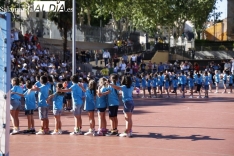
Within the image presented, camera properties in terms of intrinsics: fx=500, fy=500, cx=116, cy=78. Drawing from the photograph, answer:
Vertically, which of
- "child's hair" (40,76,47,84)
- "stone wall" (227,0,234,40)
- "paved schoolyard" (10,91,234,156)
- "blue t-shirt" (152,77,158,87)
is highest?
"stone wall" (227,0,234,40)

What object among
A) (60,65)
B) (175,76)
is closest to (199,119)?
(175,76)

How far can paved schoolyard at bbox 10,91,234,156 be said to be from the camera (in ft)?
40.8

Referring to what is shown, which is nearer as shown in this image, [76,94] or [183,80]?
[76,94]

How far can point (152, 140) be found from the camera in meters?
14.2

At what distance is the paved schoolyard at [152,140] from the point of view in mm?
12445

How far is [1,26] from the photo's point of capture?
6.70 meters

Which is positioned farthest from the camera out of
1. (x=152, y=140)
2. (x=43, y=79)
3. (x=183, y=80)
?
(x=183, y=80)

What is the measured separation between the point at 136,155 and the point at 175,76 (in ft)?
67.2

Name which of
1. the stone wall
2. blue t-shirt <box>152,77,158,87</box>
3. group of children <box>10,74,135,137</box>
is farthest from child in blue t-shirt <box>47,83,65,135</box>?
the stone wall

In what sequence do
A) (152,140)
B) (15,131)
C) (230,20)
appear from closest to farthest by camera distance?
(152,140) < (15,131) < (230,20)

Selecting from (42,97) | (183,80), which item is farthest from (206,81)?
(42,97)

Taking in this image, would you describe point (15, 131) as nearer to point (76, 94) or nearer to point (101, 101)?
point (76, 94)

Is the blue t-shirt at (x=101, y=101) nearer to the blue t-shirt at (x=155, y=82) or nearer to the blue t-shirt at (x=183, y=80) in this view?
the blue t-shirt at (x=155, y=82)

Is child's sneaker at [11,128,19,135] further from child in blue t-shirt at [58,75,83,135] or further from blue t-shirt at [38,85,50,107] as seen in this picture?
child in blue t-shirt at [58,75,83,135]
